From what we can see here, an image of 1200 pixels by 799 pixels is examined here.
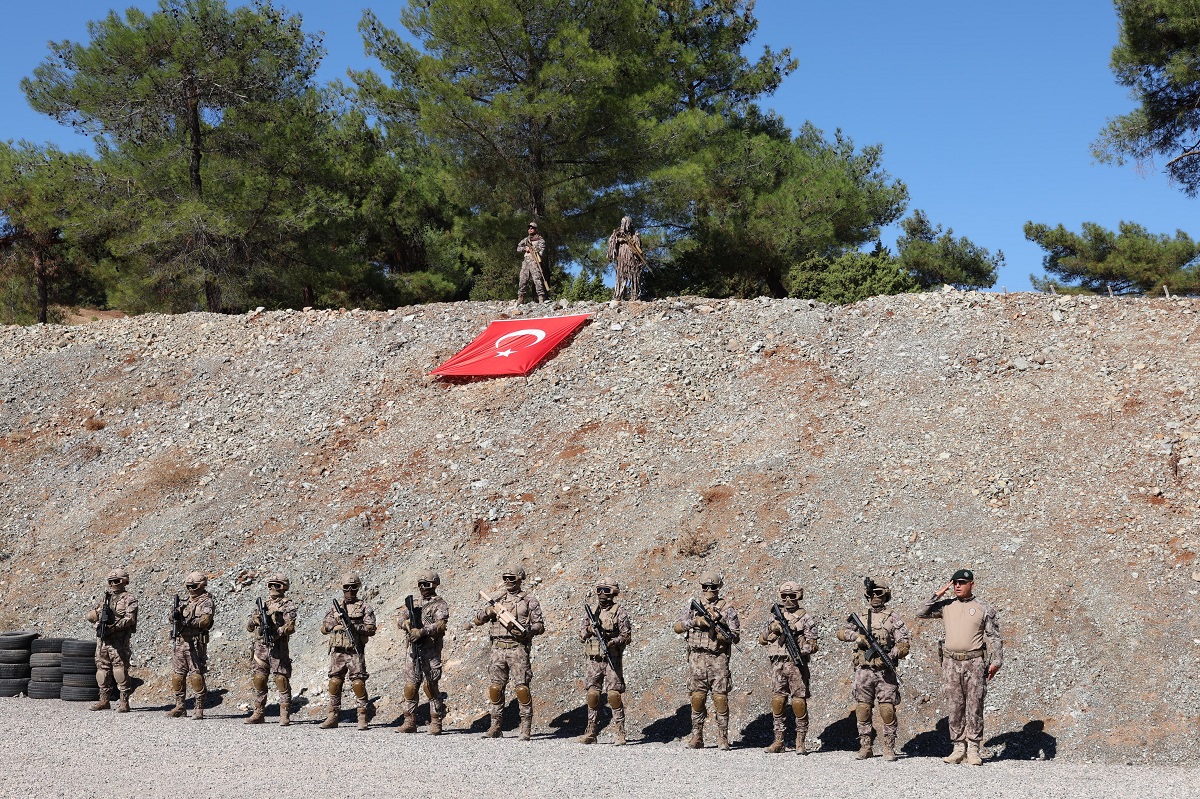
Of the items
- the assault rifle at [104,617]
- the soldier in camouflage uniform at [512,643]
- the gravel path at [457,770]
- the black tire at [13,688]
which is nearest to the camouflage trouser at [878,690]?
the gravel path at [457,770]

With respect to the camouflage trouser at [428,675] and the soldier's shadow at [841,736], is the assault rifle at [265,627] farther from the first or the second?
the soldier's shadow at [841,736]

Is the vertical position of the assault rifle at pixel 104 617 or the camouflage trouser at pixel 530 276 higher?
the camouflage trouser at pixel 530 276

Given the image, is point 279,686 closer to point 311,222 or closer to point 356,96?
point 311,222

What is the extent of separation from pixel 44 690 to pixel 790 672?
9.64m

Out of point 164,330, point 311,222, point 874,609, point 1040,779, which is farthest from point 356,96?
point 1040,779

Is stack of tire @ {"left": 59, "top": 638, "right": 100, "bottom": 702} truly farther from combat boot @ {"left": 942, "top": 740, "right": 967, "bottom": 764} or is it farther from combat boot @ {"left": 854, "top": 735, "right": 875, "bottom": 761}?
combat boot @ {"left": 942, "top": 740, "right": 967, "bottom": 764}

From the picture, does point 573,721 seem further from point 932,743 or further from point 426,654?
point 932,743

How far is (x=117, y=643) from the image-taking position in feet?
43.1

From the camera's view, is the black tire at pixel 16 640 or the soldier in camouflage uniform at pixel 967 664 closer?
the soldier in camouflage uniform at pixel 967 664

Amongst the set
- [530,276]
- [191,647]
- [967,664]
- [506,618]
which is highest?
[530,276]

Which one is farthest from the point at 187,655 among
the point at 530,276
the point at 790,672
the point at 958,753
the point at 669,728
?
the point at 530,276

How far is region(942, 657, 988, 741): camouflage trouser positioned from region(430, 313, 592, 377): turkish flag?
11832mm

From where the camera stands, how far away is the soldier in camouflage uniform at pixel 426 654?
1183cm

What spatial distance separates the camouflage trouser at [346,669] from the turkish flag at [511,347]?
9159 millimetres
